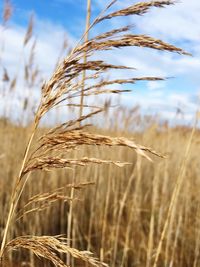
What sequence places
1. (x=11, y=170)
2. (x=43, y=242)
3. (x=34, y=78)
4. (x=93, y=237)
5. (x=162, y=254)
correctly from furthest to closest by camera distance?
(x=34, y=78), (x=11, y=170), (x=93, y=237), (x=162, y=254), (x=43, y=242)

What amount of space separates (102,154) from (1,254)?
296 cm

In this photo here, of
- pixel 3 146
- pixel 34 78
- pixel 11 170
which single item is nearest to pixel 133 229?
pixel 11 170

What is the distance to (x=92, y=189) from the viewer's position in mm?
3426

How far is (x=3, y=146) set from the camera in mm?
3988

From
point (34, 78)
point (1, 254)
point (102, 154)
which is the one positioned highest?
point (34, 78)

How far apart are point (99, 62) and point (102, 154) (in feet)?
9.76

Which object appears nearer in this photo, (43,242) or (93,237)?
(43,242)

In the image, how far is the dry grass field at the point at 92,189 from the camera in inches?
27.9

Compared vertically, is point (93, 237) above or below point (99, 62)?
below

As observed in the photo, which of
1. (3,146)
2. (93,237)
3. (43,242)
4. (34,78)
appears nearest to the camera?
(43,242)

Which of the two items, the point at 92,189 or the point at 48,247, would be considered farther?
the point at 92,189

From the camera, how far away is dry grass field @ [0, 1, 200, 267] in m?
0.71

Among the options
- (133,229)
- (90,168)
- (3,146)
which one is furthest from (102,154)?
(3,146)

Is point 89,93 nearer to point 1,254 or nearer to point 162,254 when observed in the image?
point 1,254
